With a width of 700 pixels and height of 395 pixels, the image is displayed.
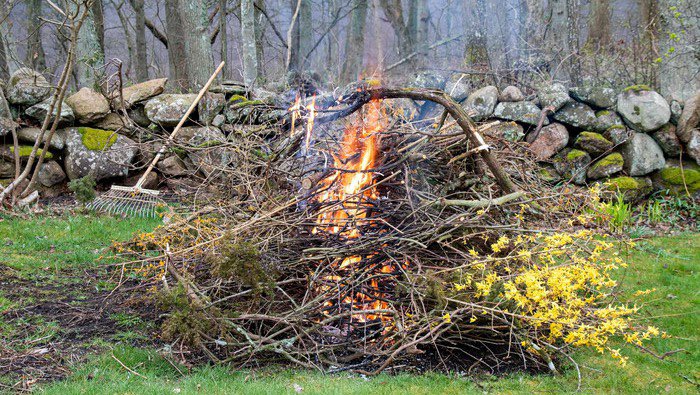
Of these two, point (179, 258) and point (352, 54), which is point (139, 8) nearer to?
point (352, 54)

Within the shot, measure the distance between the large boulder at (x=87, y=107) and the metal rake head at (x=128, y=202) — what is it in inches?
73.1

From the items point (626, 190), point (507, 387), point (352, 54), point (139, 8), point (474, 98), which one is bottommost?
point (507, 387)

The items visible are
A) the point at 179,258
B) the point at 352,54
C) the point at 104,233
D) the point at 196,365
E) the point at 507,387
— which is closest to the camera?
the point at 507,387

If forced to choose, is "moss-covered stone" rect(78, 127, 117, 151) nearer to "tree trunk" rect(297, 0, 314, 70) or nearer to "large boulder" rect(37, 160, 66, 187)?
"large boulder" rect(37, 160, 66, 187)

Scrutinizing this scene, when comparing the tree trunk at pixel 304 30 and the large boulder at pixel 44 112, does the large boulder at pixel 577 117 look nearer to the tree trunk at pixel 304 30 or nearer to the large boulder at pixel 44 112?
the large boulder at pixel 44 112

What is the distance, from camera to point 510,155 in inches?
216

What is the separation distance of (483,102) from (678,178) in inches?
121

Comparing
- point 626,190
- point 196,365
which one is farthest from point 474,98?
point 196,365

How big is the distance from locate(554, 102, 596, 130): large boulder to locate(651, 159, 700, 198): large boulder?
1244mm

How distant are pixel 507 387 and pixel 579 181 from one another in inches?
224

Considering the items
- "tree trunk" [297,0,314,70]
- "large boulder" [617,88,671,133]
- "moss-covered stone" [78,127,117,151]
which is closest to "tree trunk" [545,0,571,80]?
"large boulder" [617,88,671,133]

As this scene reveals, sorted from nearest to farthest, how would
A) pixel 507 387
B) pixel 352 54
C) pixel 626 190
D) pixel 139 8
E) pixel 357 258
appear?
pixel 507 387 < pixel 357 258 < pixel 626 190 < pixel 139 8 < pixel 352 54

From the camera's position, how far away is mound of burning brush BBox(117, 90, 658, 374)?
12.8 ft

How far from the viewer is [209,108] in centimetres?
957
